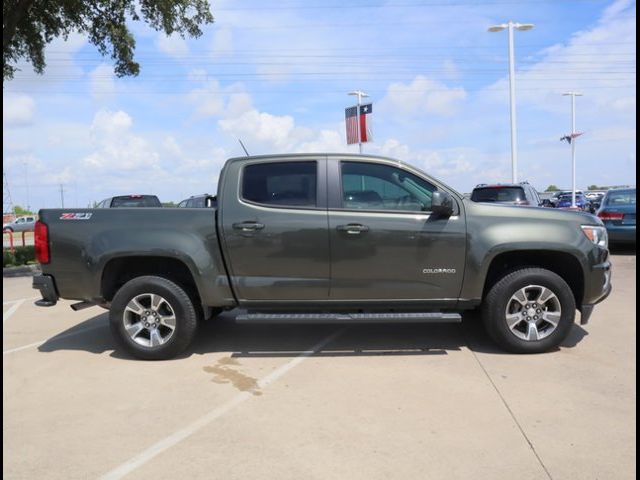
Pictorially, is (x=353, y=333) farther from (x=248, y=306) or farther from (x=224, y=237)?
(x=224, y=237)

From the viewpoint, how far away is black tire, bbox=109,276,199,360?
511cm

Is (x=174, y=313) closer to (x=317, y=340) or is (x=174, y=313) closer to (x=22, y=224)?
(x=317, y=340)

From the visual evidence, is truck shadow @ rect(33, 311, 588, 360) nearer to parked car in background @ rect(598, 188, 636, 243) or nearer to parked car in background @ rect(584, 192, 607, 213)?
parked car in background @ rect(598, 188, 636, 243)

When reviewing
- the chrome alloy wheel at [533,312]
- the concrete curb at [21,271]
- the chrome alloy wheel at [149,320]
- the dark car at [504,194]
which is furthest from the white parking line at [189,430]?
the concrete curb at [21,271]

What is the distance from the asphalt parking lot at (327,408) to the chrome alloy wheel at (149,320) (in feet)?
0.84

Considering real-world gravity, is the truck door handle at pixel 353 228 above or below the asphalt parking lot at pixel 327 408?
above

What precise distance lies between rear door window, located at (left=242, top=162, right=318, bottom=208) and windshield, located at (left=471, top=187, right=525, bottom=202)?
Result: 8.36 metres

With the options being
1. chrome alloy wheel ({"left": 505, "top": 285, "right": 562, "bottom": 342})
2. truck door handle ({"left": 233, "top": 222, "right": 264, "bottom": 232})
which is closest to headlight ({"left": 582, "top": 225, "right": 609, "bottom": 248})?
chrome alloy wheel ({"left": 505, "top": 285, "right": 562, "bottom": 342})

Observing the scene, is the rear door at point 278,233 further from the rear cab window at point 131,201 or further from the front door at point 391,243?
the rear cab window at point 131,201

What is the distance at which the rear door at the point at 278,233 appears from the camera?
5008 millimetres

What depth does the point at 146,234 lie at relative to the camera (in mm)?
5078

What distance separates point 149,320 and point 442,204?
3.01 meters

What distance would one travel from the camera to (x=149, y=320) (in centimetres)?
516

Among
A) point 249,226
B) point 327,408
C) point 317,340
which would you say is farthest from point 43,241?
point 327,408
